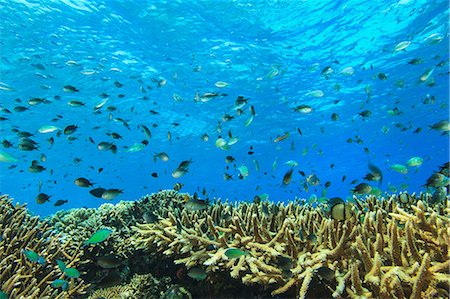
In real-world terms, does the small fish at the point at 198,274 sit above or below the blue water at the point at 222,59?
below

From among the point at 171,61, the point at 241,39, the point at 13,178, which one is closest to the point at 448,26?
the point at 241,39

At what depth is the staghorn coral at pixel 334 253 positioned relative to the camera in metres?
3.17

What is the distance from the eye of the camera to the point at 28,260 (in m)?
4.96

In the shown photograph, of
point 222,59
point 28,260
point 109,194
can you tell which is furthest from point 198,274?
point 222,59

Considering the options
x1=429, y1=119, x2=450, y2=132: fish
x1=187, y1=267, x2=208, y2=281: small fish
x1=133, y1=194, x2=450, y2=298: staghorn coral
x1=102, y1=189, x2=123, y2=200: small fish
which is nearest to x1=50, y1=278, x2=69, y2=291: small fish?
x1=133, y1=194, x2=450, y2=298: staghorn coral

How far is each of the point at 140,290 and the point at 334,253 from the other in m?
3.18

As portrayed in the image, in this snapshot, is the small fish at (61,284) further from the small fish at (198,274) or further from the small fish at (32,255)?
the small fish at (198,274)

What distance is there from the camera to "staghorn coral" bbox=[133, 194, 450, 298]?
3170 mm

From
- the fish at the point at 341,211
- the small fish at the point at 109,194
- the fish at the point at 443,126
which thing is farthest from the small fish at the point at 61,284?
the fish at the point at 443,126

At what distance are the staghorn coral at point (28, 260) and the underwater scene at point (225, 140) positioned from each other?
4cm

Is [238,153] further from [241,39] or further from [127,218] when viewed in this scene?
[127,218]

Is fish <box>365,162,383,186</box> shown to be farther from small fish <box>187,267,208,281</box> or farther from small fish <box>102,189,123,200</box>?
small fish <box>102,189,123,200</box>

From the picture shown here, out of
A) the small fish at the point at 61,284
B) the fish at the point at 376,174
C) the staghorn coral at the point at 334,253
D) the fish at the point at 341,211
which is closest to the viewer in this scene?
the staghorn coral at the point at 334,253

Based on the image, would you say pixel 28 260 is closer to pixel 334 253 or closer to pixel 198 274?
pixel 198 274
